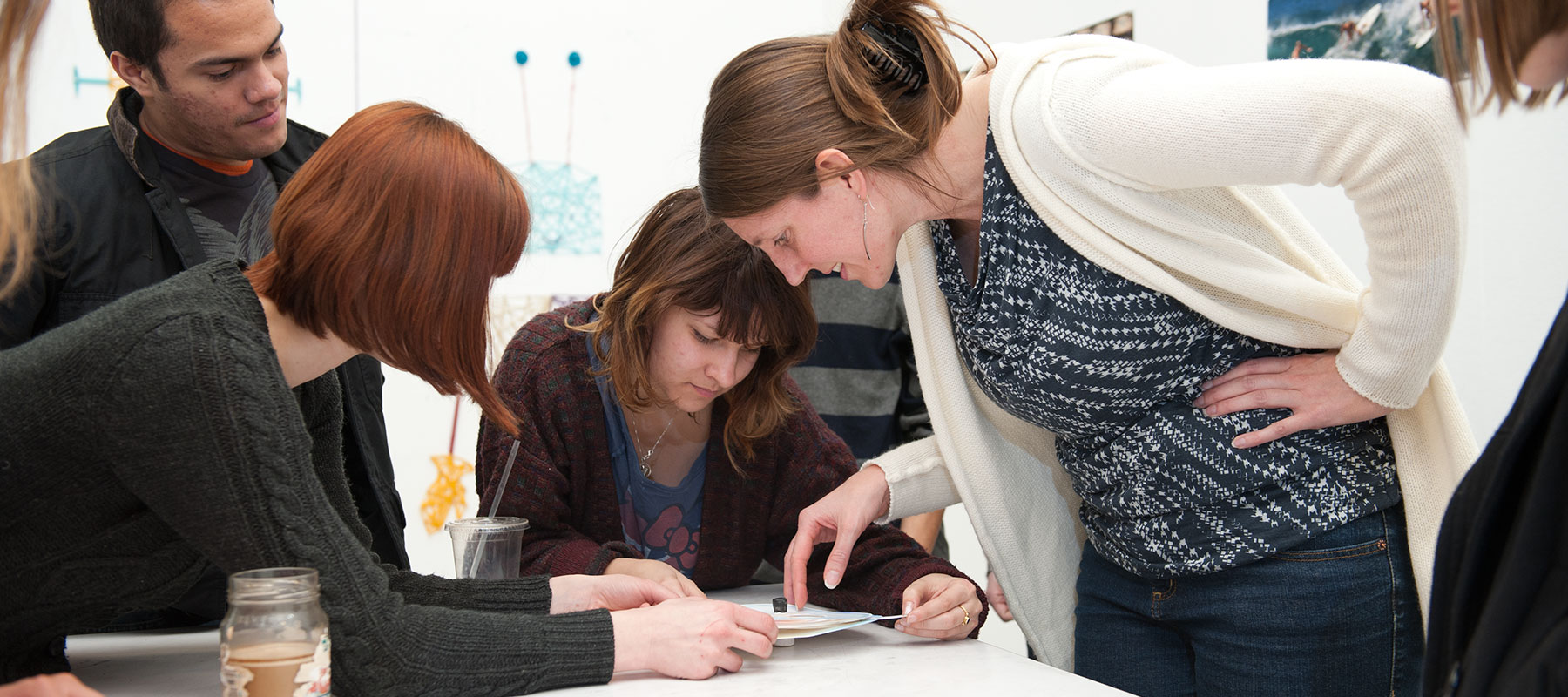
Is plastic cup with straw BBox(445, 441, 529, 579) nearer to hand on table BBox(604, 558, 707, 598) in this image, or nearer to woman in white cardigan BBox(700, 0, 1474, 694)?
hand on table BBox(604, 558, 707, 598)

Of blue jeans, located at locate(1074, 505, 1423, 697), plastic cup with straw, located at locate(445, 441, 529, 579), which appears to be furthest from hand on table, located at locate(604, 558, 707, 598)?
blue jeans, located at locate(1074, 505, 1423, 697)

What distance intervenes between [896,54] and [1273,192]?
16.9 inches

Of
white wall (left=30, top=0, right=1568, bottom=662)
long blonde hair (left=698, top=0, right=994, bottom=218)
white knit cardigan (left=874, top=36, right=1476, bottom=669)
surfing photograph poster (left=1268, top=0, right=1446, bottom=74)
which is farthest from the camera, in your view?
white wall (left=30, top=0, right=1568, bottom=662)

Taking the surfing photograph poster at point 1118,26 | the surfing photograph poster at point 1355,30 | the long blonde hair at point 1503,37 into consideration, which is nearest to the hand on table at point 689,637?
the long blonde hair at point 1503,37

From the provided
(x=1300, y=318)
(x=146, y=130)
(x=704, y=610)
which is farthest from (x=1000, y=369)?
(x=146, y=130)

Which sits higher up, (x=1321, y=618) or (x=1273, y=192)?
(x=1273, y=192)

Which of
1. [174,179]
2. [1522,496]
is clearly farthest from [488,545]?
[1522,496]

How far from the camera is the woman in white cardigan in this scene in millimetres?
966

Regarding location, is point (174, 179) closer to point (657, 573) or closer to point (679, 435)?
point (679, 435)

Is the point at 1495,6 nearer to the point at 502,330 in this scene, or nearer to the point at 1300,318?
the point at 1300,318

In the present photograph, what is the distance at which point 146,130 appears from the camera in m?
1.66

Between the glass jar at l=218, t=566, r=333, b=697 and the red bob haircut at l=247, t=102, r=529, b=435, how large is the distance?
0.76ft

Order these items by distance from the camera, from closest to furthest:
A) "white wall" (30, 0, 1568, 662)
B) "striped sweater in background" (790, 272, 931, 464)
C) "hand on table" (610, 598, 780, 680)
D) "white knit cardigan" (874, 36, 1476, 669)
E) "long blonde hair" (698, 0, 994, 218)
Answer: "white knit cardigan" (874, 36, 1476, 669) < "hand on table" (610, 598, 780, 680) < "long blonde hair" (698, 0, 994, 218) < "striped sweater in background" (790, 272, 931, 464) < "white wall" (30, 0, 1568, 662)

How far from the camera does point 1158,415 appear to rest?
3.70ft
